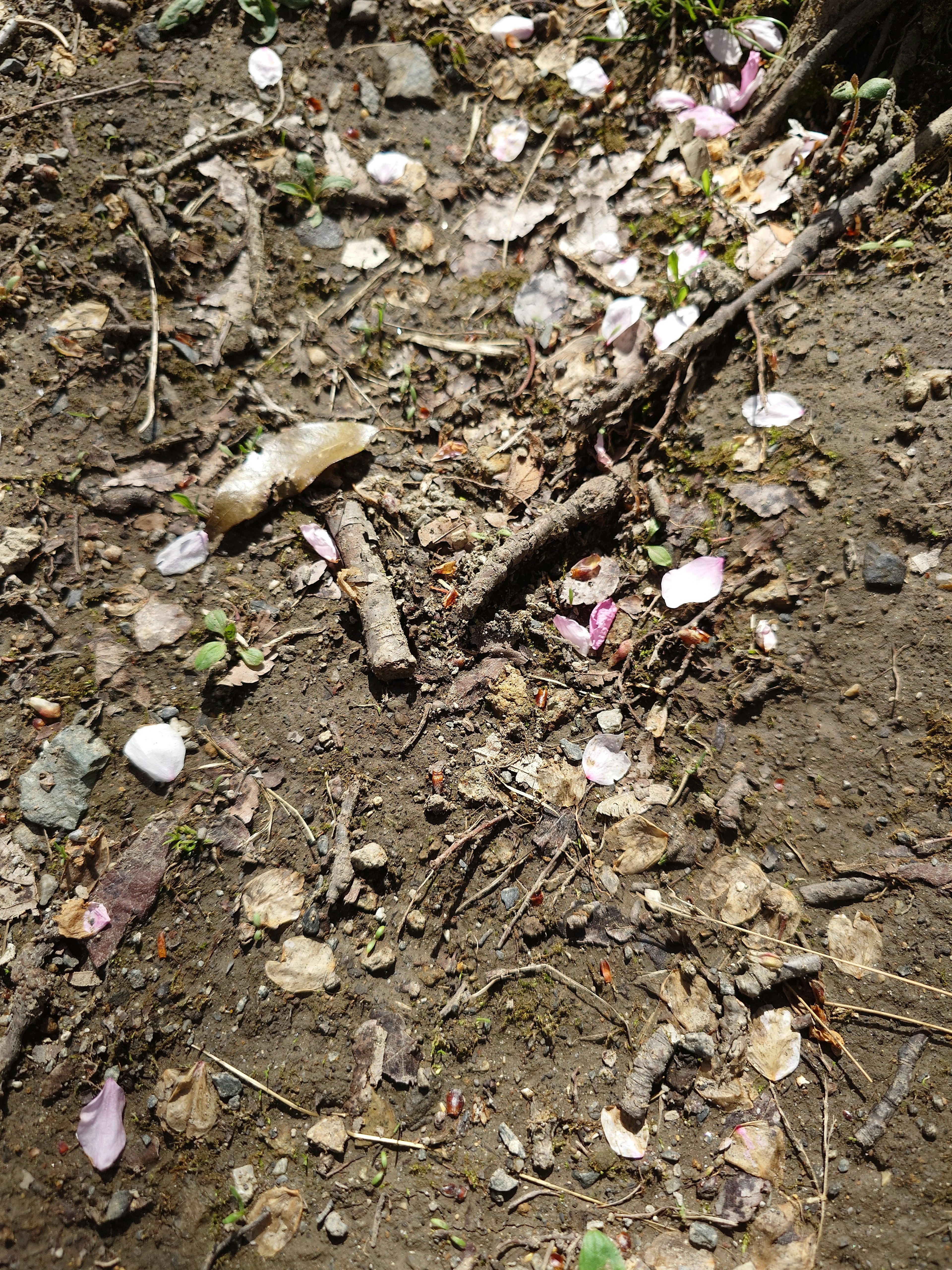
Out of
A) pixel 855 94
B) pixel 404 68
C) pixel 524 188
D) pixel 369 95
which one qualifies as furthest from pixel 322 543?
pixel 855 94

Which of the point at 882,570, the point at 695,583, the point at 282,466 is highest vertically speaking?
the point at 282,466

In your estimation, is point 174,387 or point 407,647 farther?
point 174,387

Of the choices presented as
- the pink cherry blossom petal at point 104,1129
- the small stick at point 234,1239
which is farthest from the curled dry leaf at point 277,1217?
the pink cherry blossom petal at point 104,1129

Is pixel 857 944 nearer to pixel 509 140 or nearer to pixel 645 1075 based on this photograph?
pixel 645 1075

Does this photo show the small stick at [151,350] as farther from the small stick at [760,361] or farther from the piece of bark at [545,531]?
the small stick at [760,361]

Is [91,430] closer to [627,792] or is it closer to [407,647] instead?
[407,647]

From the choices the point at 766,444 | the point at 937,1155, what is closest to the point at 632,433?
the point at 766,444
